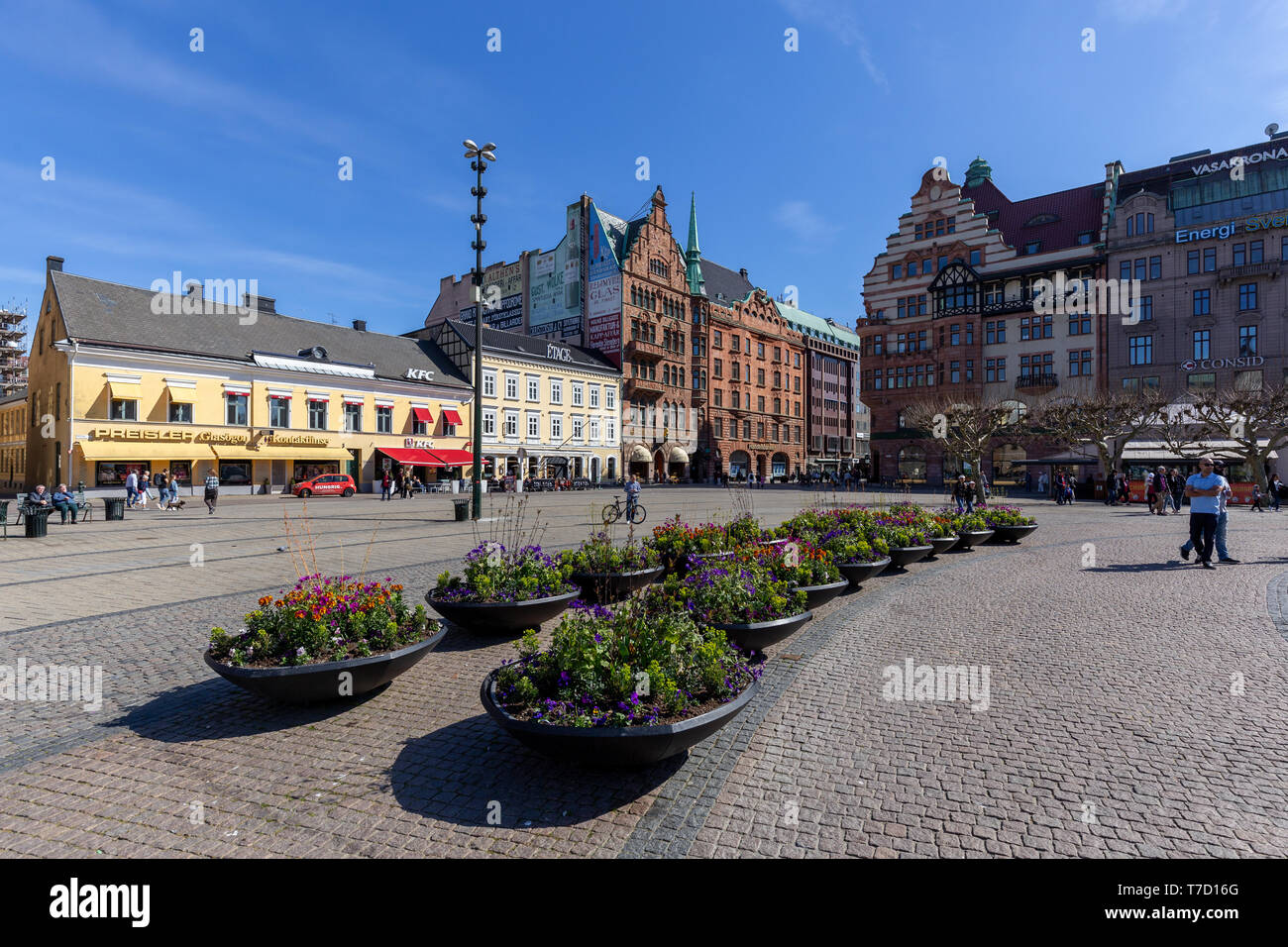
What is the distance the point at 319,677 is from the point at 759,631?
3.53 m

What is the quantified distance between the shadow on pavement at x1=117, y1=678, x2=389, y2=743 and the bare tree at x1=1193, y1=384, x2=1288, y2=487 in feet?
139

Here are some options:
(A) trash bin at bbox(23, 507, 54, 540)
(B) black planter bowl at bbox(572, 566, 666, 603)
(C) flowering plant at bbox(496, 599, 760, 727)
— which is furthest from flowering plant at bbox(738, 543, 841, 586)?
(A) trash bin at bbox(23, 507, 54, 540)

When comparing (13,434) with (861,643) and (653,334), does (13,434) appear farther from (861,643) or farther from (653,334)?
(861,643)

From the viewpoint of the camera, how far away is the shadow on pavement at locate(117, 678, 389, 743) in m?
4.60

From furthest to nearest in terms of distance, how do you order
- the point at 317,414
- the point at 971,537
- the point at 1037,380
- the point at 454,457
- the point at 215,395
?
1. the point at 1037,380
2. the point at 454,457
3. the point at 317,414
4. the point at 215,395
5. the point at 971,537

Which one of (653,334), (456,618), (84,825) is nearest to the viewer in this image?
(84,825)

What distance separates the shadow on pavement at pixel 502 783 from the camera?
3.54 meters

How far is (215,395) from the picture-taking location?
35375 millimetres

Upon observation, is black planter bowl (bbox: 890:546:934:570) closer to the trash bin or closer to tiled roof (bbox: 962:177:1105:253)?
the trash bin

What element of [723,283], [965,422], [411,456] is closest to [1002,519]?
[965,422]

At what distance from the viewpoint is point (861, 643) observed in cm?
689

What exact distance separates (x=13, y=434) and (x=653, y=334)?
4500cm

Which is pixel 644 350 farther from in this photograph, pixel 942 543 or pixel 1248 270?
pixel 942 543
